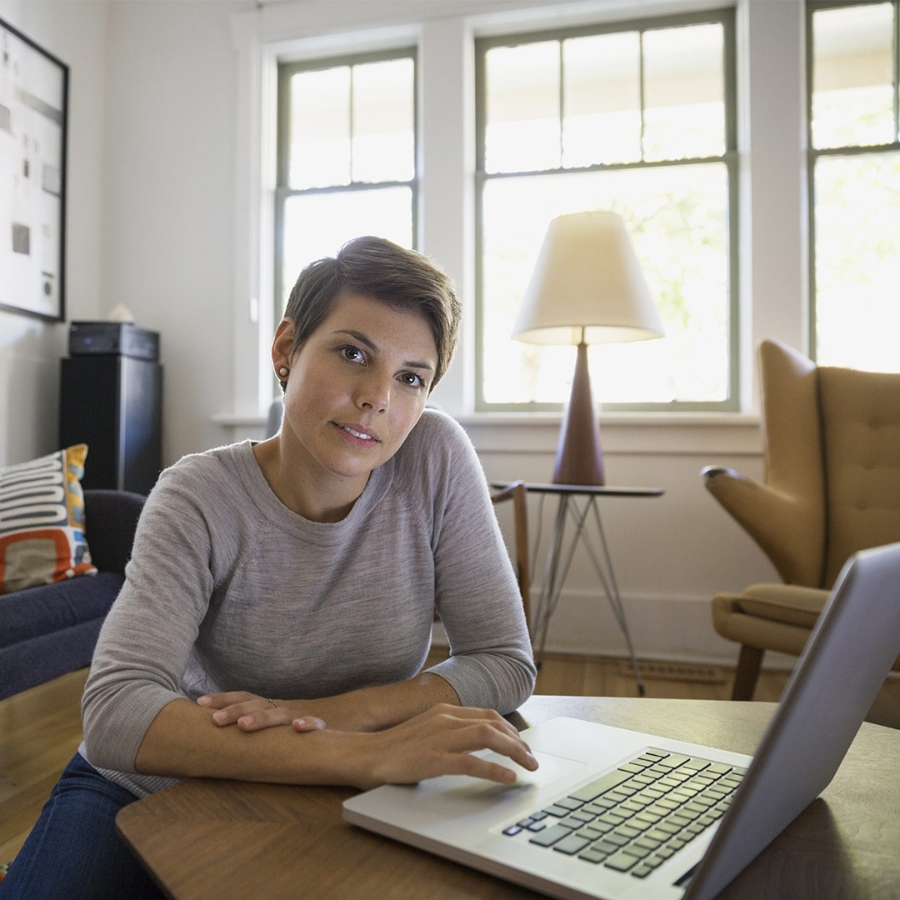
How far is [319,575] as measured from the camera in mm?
951

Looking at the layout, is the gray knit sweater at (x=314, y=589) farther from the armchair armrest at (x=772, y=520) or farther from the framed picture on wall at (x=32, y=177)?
the framed picture on wall at (x=32, y=177)

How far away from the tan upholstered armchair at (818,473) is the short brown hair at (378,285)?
1.46 m

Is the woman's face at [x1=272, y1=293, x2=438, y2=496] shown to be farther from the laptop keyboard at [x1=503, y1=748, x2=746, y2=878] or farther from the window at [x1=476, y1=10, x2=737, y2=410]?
the window at [x1=476, y1=10, x2=737, y2=410]

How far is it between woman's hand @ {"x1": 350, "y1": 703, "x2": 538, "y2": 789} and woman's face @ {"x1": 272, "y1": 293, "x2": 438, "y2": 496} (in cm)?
36

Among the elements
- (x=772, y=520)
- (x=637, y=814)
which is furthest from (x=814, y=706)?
(x=772, y=520)

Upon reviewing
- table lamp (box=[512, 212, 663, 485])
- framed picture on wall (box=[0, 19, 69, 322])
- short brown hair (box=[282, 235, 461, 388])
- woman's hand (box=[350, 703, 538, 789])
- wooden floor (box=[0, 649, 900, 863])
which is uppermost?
framed picture on wall (box=[0, 19, 69, 322])

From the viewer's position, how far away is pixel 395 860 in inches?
19.9

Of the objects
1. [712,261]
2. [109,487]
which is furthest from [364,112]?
[109,487]

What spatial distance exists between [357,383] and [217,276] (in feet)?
9.94

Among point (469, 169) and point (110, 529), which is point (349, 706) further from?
point (469, 169)

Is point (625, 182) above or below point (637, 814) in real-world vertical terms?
above

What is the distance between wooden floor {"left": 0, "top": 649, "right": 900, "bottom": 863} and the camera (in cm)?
179

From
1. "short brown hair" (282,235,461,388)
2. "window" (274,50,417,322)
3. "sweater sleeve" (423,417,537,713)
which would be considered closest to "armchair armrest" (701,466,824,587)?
"sweater sleeve" (423,417,537,713)

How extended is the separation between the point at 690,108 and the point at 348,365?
2961 millimetres
